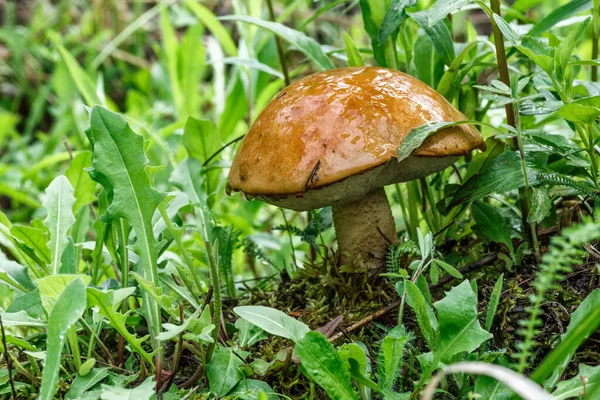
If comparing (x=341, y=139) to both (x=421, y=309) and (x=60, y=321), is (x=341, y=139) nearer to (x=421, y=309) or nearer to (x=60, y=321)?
(x=421, y=309)

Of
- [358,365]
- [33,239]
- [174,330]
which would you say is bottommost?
[358,365]

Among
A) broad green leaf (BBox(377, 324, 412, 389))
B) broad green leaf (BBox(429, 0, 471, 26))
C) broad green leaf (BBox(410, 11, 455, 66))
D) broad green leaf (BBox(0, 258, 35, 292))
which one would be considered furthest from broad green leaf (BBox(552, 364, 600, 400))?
broad green leaf (BBox(0, 258, 35, 292))

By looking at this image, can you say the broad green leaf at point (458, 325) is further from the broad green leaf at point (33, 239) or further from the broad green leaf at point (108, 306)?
the broad green leaf at point (33, 239)

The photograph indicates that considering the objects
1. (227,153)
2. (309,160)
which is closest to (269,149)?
(309,160)

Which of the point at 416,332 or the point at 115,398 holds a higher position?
the point at 115,398

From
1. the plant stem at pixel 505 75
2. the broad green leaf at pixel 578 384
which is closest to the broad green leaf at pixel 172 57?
the plant stem at pixel 505 75

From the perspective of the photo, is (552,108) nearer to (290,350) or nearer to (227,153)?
(290,350)

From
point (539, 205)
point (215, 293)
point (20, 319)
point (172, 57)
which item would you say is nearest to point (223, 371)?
point (215, 293)
